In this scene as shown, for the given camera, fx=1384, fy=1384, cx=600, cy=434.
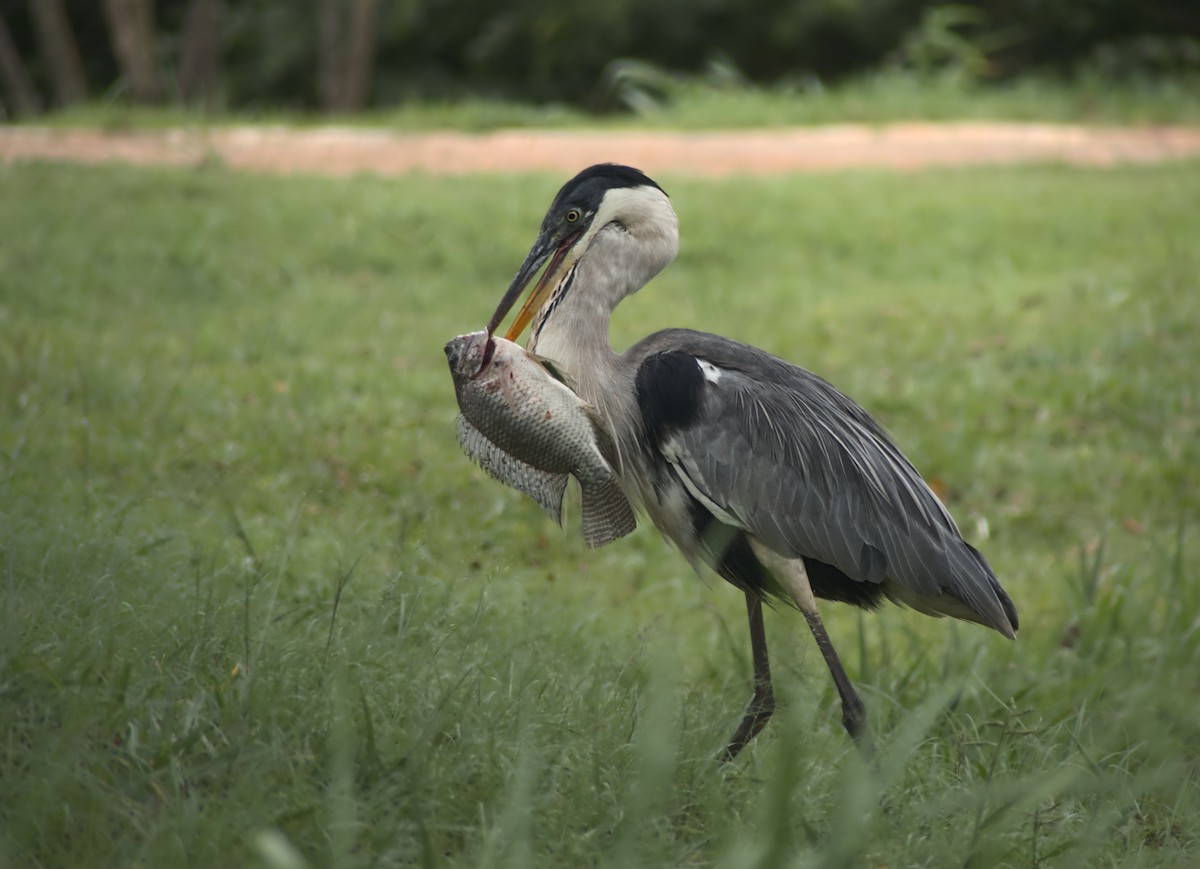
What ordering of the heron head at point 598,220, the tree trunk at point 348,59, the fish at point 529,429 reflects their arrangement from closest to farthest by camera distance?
the fish at point 529,429, the heron head at point 598,220, the tree trunk at point 348,59

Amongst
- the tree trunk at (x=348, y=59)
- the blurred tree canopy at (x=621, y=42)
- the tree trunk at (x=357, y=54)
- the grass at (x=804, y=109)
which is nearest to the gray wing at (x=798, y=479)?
the grass at (x=804, y=109)

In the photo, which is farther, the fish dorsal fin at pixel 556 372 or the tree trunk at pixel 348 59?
the tree trunk at pixel 348 59

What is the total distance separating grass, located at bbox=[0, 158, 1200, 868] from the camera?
2797 mm

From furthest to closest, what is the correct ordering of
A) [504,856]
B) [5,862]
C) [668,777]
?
1. [668,777]
2. [504,856]
3. [5,862]

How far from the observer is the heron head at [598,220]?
4.04 meters

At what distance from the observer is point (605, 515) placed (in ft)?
12.0

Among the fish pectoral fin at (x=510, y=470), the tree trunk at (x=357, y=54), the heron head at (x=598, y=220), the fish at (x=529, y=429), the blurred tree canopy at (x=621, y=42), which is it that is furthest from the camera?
the blurred tree canopy at (x=621, y=42)

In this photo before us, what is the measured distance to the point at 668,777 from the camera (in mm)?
2928

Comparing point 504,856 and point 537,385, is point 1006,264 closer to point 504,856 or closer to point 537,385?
point 537,385

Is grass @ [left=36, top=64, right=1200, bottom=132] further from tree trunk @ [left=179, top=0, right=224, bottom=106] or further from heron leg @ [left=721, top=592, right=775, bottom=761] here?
heron leg @ [left=721, top=592, right=775, bottom=761]

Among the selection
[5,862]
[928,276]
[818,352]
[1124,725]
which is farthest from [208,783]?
[928,276]

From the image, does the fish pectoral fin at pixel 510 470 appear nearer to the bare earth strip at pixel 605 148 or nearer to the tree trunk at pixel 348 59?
the bare earth strip at pixel 605 148

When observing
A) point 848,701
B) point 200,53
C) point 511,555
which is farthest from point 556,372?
point 200,53

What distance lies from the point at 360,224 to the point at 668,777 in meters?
6.48
